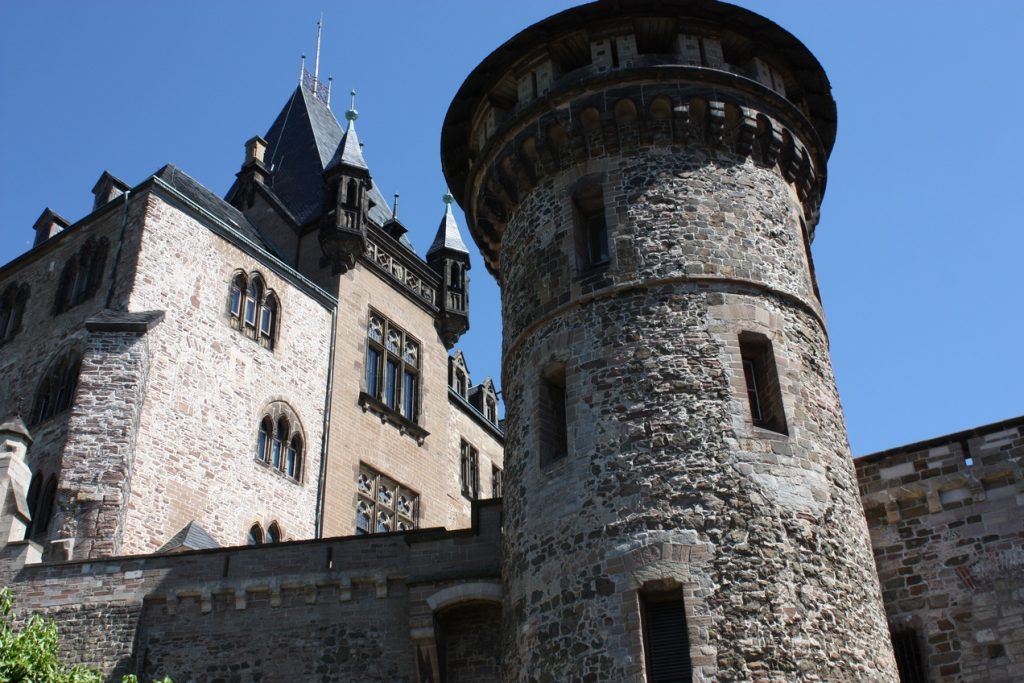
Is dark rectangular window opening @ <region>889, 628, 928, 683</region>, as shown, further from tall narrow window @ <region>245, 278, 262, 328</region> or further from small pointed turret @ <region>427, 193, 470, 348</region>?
small pointed turret @ <region>427, 193, 470, 348</region>

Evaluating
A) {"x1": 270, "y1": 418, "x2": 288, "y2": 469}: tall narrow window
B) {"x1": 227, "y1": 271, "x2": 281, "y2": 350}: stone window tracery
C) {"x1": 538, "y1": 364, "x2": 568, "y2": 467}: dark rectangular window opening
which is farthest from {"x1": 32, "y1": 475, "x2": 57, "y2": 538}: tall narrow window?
{"x1": 538, "y1": 364, "x2": 568, "y2": 467}: dark rectangular window opening

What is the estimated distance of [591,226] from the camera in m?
16.0

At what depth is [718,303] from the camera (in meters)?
14.3

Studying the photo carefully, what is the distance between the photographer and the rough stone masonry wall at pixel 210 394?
2122 centimetres

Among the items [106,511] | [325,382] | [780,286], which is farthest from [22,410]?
[780,286]

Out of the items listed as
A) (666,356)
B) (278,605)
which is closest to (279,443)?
(278,605)

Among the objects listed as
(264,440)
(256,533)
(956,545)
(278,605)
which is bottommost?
(278,605)

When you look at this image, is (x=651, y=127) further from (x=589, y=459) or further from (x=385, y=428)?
(x=385, y=428)

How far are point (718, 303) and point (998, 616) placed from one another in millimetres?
5104

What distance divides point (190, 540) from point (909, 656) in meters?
11.3

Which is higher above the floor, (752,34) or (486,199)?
(752,34)

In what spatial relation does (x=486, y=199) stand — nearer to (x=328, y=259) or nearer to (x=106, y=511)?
(x=106, y=511)

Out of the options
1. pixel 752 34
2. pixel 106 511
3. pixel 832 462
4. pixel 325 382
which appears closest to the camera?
pixel 832 462

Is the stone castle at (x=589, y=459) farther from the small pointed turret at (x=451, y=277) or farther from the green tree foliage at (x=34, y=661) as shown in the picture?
the small pointed turret at (x=451, y=277)
